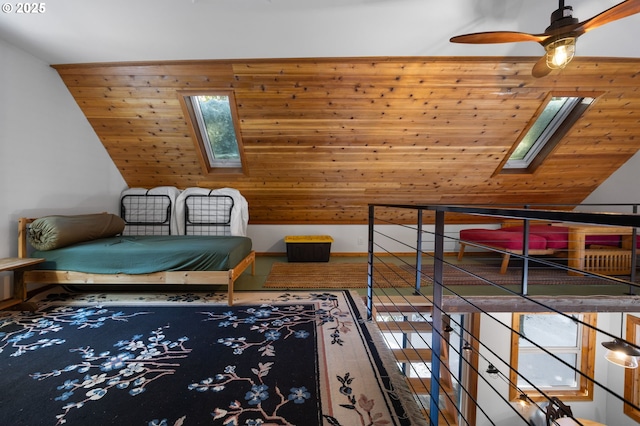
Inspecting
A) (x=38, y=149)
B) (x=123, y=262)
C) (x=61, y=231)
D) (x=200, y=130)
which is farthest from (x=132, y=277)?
(x=200, y=130)

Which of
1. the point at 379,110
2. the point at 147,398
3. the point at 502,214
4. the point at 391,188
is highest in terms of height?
the point at 379,110

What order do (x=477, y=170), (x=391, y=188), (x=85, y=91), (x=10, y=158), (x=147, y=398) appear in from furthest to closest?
(x=391, y=188) → (x=477, y=170) → (x=85, y=91) → (x=10, y=158) → (x=147, y=398)

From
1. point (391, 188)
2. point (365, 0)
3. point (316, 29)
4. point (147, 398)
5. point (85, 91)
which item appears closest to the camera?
point (147, 398)

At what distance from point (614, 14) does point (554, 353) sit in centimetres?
441

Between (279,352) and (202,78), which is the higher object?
(202,78)

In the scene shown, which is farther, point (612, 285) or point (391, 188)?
point (391, 188)

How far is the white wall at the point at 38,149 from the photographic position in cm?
258

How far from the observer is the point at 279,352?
1868mm

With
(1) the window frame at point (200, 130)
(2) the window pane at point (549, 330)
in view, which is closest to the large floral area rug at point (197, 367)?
(1) the window frame at point (200, 130)

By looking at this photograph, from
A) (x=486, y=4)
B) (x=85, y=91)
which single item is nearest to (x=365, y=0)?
(x=486, y=4)

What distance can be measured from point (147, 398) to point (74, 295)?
80.9 inches

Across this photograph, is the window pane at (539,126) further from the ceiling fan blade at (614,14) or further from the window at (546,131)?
the ceiling fan blade at (614,14)

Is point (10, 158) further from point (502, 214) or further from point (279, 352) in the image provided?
point (502, 214)

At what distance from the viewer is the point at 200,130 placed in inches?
145
